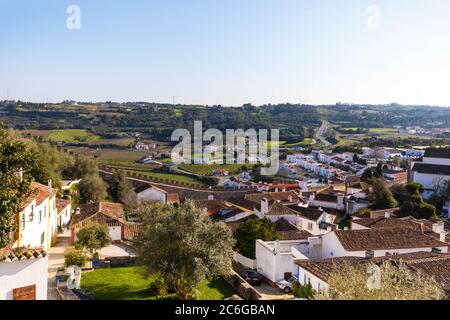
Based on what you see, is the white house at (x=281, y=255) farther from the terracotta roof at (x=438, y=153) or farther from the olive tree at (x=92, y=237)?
the terracotta roof at (x=438, y=153)

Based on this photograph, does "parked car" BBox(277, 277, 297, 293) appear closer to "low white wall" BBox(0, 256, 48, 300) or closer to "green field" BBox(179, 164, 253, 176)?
"low white wall" BBox(0, 256, 48, 300)

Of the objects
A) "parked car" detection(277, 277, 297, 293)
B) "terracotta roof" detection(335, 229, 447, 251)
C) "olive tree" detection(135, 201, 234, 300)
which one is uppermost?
"olive tree" detection(135, 201, 234, 300)

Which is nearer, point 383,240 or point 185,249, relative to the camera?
point 185,249

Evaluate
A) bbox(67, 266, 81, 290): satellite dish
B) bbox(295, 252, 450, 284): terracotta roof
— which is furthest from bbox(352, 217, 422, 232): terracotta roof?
bbox(67, 266, 81, 290): satellite dish

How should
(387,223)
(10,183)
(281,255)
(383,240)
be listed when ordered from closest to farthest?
(10,183) → (281,255) → (383,240) → (387,223)

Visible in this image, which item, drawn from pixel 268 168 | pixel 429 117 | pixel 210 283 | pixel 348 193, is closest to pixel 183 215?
pixel 210 283

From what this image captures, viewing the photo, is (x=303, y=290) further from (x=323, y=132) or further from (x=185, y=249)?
(x=323, y=132)

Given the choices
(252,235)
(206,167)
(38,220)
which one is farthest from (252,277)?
(206,167)
